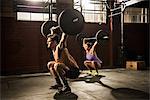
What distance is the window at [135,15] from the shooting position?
10.1 meters

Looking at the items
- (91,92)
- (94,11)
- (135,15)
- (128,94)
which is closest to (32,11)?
(94,11)

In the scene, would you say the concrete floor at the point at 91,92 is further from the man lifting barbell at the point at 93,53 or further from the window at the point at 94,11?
the window at the point at 94,11

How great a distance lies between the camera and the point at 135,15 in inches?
406

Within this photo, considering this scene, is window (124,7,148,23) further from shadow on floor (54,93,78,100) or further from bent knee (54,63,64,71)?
shadow on floor (54,93,78,100)

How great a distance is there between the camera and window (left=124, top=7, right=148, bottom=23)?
1013cm

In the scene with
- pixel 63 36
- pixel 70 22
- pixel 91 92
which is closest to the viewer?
pixel 70 22

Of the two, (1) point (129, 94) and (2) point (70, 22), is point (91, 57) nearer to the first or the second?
(1) point (129, 94)

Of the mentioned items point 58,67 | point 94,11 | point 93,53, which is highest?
point 94,11

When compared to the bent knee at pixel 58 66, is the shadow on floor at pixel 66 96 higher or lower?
lower

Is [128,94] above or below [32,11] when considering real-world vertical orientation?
below

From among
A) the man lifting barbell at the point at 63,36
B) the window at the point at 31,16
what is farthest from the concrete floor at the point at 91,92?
the window at the point at 31,16

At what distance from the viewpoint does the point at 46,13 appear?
28.6 ft

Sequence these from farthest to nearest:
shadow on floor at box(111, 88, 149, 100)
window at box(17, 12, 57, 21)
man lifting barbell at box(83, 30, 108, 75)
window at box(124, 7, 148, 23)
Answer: window at box(124, 7, 148, 23) → window at box(17, 12, 57, 21) → man lifting barbell at box(83, 30, 108, 75) → shadow on floor at box(111, 88, 149, 100)

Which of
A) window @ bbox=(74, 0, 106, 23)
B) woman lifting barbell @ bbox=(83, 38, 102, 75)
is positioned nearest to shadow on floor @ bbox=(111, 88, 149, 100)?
woman lifting barbell @ bbox=(83, 38, 102, 75)
